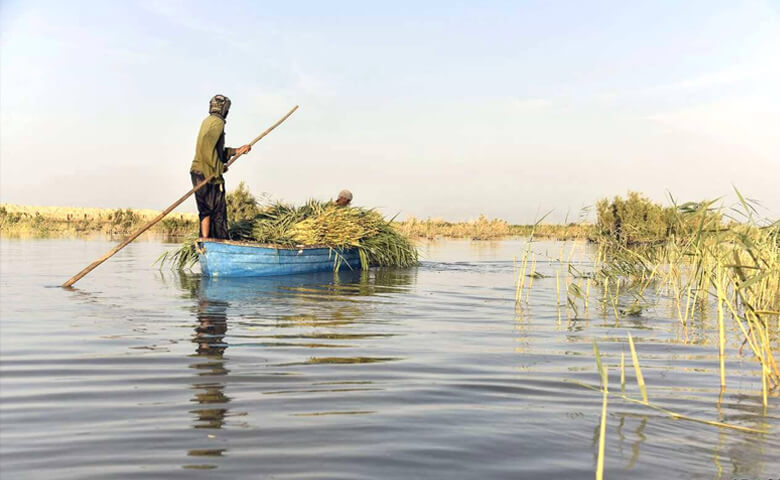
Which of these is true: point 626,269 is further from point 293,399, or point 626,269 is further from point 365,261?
point 293,399

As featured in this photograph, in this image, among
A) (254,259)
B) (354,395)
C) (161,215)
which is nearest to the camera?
(354,395)

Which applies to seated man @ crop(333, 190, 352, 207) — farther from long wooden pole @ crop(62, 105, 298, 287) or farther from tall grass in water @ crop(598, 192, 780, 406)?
tall grass in water @ crop(598, 192, 780, 406)

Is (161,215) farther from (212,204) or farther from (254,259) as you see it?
(254,259)

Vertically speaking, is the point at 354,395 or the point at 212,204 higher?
the point at 212,204

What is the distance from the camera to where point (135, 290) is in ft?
33.1

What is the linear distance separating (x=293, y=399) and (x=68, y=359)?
6.68ft

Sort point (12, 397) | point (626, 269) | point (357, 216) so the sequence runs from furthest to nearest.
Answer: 1. point (357, 216)
2. point (626, 269)
3. point (12, 397)

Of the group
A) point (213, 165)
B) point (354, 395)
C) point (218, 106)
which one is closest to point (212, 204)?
point (213, 165)

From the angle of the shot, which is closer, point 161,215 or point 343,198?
point 161,215

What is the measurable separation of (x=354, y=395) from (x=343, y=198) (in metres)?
11.1

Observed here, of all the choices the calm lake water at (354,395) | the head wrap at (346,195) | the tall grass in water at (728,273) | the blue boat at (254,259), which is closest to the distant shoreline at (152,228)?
the head wrap at (346,195)

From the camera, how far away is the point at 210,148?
37.8ft

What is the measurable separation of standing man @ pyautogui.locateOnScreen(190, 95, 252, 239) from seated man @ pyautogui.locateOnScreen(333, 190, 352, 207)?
325 cm

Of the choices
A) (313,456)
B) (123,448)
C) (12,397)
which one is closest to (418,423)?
(313,456)
